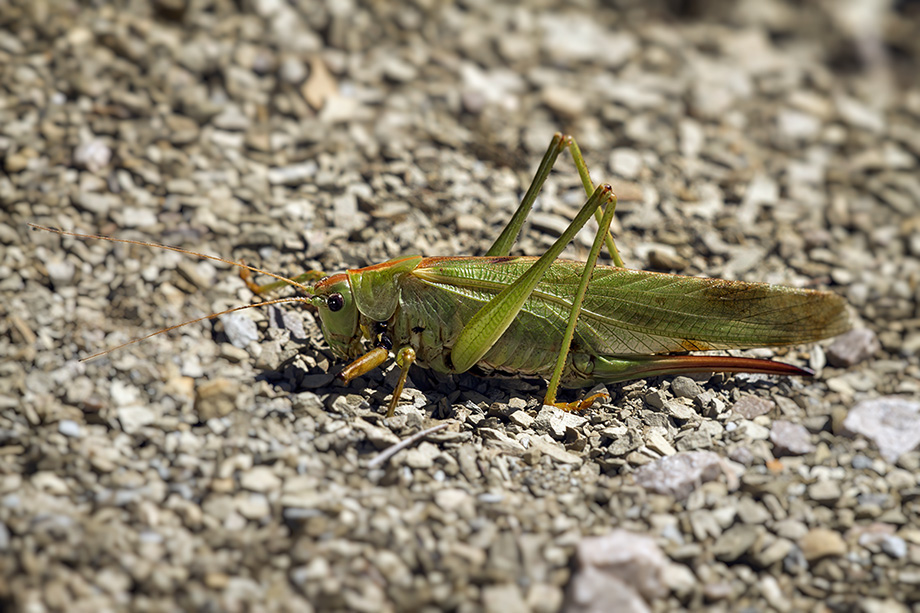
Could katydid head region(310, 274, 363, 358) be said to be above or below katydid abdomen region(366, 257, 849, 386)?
below

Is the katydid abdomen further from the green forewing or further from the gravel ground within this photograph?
the gravel ground

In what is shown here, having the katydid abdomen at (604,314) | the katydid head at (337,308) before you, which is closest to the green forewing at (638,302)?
the katydid abdomen at (604,314)

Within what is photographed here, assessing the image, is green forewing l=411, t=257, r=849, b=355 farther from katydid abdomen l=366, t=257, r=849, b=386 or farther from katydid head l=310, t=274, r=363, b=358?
katydid head l=310, t=274, r=363, b=358

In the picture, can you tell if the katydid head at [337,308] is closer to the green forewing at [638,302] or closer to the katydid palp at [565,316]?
the katydid palp at [565,316]

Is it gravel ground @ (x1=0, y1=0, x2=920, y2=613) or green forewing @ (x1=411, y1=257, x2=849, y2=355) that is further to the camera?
green forewing @ (x1=411, y1=257, x2=849, y2=355)

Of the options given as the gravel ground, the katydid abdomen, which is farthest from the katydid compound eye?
the gravel ground

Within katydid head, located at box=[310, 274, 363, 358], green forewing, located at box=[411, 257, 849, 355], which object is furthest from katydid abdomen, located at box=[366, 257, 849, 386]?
katydid head, located at box=[310, 274, 363, 358]

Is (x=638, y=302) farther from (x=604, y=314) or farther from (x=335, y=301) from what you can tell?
(x=335, y=301)

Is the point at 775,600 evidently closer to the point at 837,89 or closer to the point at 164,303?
the point at 164,303
